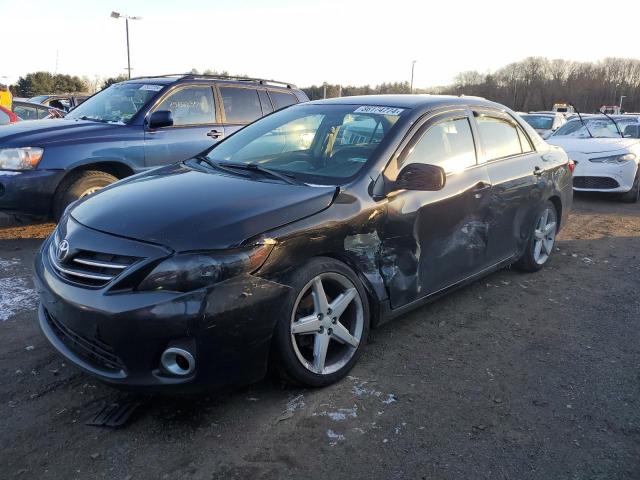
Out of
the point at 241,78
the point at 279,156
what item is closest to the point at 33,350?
the point at 279,156

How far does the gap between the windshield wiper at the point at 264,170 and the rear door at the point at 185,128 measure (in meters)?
2.66

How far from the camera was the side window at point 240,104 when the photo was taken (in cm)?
704

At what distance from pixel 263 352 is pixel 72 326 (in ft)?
3.04

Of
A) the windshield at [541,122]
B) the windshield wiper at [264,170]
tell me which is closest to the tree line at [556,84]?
the windshield at [541,122]

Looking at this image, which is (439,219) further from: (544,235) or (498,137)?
(544,235)

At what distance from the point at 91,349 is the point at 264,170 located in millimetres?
1535

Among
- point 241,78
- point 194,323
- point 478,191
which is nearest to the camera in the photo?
point 194,323

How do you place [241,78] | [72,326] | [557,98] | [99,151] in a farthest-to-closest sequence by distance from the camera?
[557,98] → [241,78] → [99,151] → [72,326]

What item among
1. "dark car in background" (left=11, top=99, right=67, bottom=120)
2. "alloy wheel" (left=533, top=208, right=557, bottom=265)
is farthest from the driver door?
"dark car in background" (left=11, top=99, right=67, bottom=120)

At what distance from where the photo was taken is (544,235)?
5.30m

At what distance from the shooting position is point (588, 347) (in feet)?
12.2

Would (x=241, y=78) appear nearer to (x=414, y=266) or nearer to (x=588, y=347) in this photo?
(x=414, y=266)

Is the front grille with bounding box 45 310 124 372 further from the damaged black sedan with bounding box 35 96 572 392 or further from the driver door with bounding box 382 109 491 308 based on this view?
the driver door with bounding box 382 109 491 308

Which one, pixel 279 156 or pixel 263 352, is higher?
pixel 279 156
